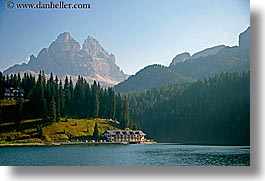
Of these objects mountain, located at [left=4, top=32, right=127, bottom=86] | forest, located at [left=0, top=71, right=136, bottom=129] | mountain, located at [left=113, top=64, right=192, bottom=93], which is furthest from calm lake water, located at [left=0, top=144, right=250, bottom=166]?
mountain, located at [left=4, top=32, right=127, bottom=86]

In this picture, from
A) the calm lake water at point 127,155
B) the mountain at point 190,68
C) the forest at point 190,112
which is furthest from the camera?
the forest at point 190,112

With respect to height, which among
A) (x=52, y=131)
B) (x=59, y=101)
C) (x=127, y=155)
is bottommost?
(x=127, y=155)

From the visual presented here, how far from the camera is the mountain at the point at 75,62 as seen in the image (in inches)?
341

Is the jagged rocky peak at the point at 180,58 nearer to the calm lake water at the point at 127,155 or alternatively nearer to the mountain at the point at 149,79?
the mountain at the point at 149,79

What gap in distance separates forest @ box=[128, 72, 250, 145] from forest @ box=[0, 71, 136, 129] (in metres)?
0.26

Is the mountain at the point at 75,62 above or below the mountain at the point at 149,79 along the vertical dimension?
above

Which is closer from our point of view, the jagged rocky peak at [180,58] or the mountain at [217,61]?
the mountain at [217,61]

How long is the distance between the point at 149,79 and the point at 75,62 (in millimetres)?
1021

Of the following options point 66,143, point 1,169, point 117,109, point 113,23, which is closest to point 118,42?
point 113,23

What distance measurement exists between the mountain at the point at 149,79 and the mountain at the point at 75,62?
0.34 feet

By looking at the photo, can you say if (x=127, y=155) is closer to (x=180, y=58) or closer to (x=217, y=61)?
(x=180, y=58)

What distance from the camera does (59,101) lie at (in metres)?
8.82

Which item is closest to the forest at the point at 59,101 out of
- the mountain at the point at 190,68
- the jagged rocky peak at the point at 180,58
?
the mountain at the point at 190,68

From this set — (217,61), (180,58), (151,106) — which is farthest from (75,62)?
(217,61)
